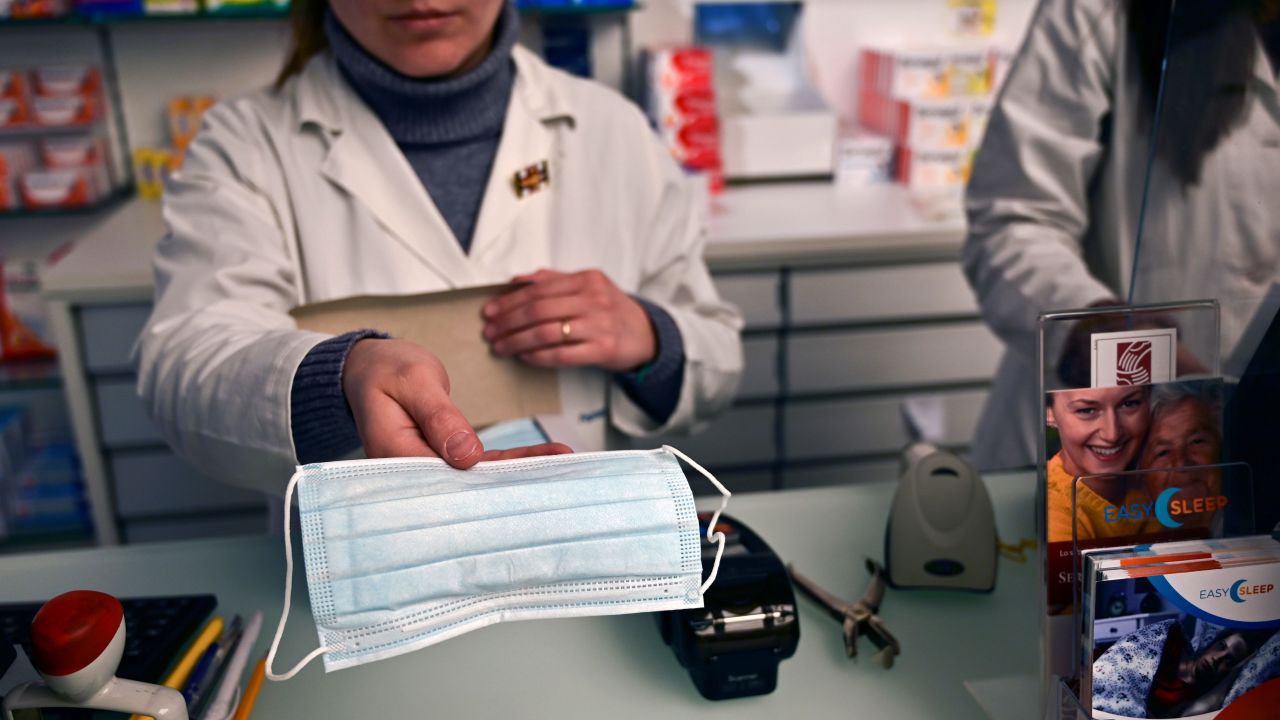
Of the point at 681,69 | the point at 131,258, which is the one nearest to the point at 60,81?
the point at 131,258

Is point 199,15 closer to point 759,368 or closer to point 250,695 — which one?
point 759,368

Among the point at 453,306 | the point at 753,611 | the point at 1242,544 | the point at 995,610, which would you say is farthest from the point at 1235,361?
the point at 453,306

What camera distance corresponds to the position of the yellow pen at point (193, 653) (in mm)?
743

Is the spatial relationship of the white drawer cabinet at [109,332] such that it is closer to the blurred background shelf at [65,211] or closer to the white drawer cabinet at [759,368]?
the blurred background shelf at [65,211]

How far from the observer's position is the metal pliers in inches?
33.2

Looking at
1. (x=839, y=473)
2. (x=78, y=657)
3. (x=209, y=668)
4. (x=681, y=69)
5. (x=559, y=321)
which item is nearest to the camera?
(x=78, y=657)

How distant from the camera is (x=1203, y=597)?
2.09 ft

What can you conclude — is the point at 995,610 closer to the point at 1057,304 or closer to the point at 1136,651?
the point at 1136,651

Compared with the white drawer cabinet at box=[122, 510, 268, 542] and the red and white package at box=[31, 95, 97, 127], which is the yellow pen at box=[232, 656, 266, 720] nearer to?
the white drawer cabinet at box=[122, 510, 268, 542]

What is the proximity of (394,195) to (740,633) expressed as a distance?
2.37 ft

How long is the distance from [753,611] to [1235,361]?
0.42 m

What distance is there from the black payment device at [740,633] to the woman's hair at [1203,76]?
524 mm

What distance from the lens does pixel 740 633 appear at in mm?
780

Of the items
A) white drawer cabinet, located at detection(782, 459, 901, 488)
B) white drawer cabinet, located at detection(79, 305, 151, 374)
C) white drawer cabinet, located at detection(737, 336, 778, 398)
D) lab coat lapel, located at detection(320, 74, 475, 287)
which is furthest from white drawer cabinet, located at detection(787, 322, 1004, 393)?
white drawer cabinet, located at detection(79, 305, 151, 374)
